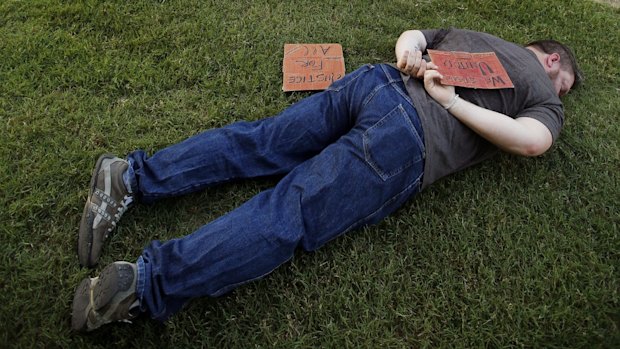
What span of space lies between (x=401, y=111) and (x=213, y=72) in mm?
1074

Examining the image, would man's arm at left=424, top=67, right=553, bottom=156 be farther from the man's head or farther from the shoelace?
the shoelace

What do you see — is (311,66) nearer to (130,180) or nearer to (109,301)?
(130,180)

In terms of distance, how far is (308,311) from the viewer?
1695 millimetres

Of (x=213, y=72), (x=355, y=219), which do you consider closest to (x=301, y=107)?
(x=355, y=219)

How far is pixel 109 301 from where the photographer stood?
1510mm

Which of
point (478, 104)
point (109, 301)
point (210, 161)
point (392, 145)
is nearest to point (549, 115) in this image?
point (478, 104)

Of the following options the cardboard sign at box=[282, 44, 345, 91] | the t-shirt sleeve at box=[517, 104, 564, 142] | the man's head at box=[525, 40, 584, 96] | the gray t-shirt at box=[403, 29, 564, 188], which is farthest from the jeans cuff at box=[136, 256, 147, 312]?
the man's head at box=[525, 40, 584, 96]

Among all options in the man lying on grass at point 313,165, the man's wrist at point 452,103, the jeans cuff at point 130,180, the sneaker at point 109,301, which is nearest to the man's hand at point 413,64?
the man lying on grass at point 313,165

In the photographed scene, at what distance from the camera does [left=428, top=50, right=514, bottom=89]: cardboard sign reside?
74.5 inches

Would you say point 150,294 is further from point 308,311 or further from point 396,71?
point 396,71

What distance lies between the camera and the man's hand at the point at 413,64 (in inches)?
74.1

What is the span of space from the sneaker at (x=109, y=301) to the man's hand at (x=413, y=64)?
3.97 feet

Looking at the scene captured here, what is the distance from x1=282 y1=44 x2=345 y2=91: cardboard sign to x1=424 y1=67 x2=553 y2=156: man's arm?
25.0 inches

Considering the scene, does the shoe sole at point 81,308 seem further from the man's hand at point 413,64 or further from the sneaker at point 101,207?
the man's hand at point 413,64
